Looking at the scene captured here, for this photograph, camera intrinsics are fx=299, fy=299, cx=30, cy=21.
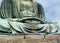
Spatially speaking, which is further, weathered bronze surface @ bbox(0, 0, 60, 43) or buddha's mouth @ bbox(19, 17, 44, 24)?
buddha's mouth @ bbox(19, 17, 44, 24)

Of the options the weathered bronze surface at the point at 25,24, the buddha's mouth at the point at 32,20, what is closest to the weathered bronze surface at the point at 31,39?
the weathered bronze surface at the point at 25,24

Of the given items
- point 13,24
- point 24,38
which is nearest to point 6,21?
point 13,24

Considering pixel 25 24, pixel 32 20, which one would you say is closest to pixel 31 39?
pixel 25 24

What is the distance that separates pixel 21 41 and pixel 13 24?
0.75 m

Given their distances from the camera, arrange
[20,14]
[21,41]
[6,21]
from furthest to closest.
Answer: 1. [20,14]
2. [6,21]
3. [21,41]

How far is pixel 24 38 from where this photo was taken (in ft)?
27.8

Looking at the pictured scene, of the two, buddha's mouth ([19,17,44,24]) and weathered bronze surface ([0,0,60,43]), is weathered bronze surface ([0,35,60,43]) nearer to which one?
weathered bronze surface ([0,0,60,43])

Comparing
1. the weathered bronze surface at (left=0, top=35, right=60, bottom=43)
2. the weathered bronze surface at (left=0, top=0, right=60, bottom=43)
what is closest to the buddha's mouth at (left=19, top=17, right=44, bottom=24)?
the weathered bronze surface at (left=0, top=0, right=60, bottom=43)

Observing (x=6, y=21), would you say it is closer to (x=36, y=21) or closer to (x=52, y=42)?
(x=36, y=21)

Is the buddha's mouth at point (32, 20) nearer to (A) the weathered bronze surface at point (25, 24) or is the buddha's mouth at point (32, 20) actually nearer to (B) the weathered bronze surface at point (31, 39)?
(A) the weathered bronze surface at point (25, 24)

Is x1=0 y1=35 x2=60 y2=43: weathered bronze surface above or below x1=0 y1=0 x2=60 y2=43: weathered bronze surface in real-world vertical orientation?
below

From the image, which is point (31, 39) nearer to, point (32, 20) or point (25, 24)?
point (25, 24)

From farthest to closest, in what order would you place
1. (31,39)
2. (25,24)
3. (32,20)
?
(32,20), (25,24), (31,39)

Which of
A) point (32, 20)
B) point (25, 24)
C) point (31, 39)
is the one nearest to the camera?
point (31, 39)
